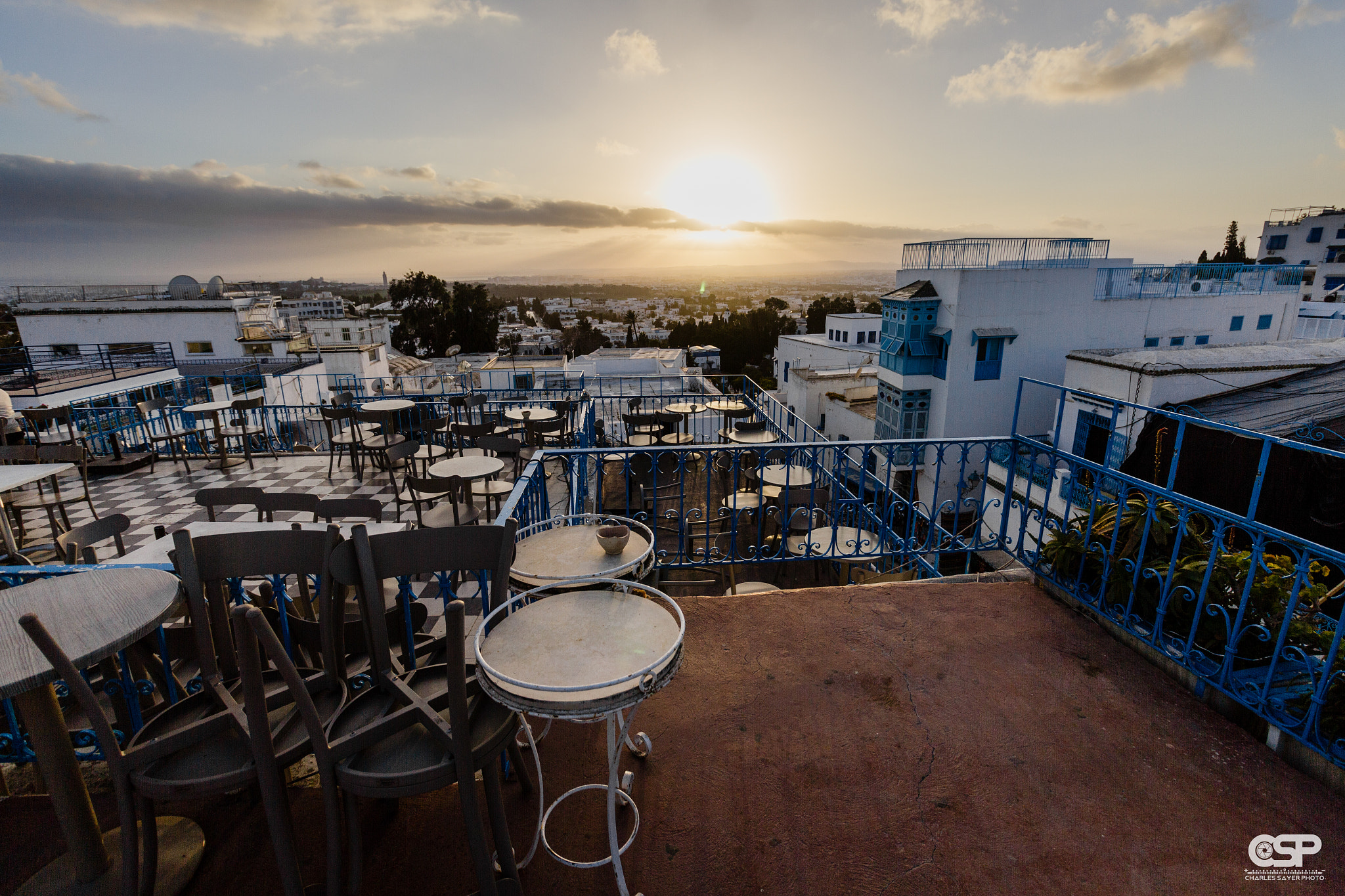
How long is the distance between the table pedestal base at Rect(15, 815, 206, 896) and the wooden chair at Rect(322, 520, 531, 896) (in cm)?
61

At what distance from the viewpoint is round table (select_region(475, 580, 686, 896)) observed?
1537 mm

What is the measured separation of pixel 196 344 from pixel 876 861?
110 feet

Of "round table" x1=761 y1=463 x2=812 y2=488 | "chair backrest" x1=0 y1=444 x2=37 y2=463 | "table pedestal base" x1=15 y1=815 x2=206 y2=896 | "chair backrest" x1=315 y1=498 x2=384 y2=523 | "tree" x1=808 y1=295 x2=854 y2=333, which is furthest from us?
"tree" x1=808 y1=295 x2=854 y2=333

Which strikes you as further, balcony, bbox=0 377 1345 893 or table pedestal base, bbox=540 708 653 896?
balcony, bbox=0 377 1345 893

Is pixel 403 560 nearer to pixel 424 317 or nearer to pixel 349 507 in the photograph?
pixel 349 507

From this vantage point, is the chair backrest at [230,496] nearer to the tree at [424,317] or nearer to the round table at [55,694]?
the round table at [55,694]

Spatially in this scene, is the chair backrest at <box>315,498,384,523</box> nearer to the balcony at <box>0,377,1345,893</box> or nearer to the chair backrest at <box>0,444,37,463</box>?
the balcony at <box>0,377,1345,893</box>

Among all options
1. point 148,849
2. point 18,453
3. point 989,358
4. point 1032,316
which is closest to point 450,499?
point 148,849

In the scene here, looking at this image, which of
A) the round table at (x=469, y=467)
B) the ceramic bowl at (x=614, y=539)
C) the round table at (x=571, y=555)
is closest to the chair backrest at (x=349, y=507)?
the round table at (x=469, y=467)

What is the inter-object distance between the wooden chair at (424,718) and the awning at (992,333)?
68.0 ft

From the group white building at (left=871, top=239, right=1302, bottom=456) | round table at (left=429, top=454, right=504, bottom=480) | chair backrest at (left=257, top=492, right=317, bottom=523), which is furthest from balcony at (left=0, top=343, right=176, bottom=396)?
white building at (left=871, top=239, right=1302, bottom=456)

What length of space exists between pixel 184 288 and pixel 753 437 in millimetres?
38843

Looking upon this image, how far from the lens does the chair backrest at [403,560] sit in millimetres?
1834

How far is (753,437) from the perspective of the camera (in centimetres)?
870
